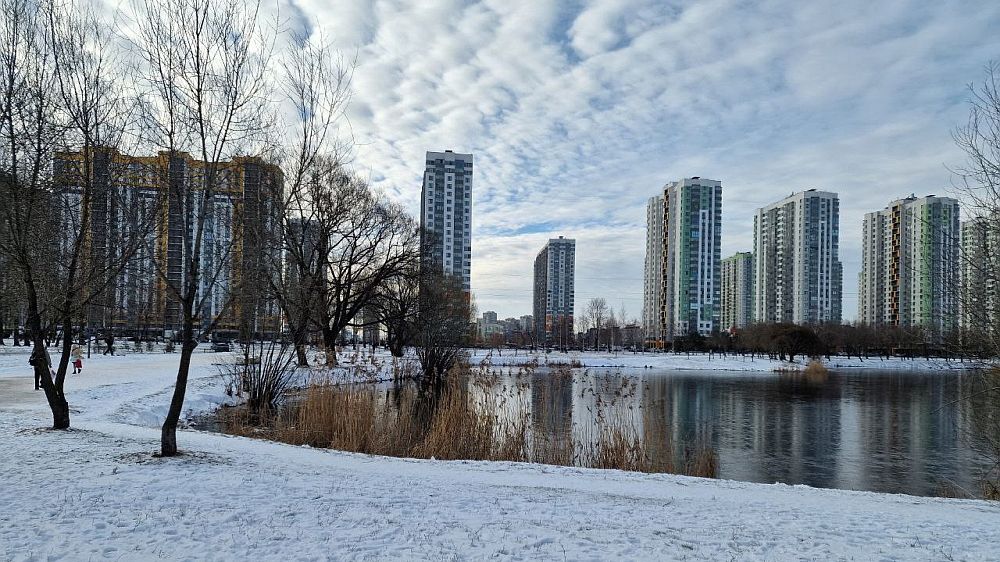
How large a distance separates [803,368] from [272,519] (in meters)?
48.7

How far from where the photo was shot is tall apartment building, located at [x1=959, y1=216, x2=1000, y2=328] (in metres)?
9.37

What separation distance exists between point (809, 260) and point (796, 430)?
8747 centimetres

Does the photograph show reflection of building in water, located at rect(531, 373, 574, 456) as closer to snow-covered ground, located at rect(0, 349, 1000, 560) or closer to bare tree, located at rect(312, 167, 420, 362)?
snow-covered ground, located at rect(0, 349, 1000, 560)

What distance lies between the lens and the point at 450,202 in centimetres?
9106

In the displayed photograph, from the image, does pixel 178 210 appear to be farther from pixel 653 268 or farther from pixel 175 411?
pixel 653 268

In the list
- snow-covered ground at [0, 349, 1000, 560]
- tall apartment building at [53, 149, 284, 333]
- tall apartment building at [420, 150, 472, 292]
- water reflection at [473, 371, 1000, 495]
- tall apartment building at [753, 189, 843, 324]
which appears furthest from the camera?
tall apartment building at [753, 189, 843, 324]

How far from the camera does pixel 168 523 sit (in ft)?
16.5

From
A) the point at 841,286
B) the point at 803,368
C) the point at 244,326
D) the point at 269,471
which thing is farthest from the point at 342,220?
the point at 841,286

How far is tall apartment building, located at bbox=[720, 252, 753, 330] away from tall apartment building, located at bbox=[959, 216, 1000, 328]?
10322 cm

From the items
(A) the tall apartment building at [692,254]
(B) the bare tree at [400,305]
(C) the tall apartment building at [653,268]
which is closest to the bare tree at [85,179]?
(B) the bare tree at [400,305]

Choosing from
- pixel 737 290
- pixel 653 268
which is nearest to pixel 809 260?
pixel 737 290

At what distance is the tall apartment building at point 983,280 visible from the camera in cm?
937

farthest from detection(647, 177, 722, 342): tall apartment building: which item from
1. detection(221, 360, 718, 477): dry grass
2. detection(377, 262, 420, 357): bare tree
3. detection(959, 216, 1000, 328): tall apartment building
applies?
detection(959, 216, 1000, 328): tall apartment building

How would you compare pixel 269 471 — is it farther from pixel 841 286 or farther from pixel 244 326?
pixel 841 286
